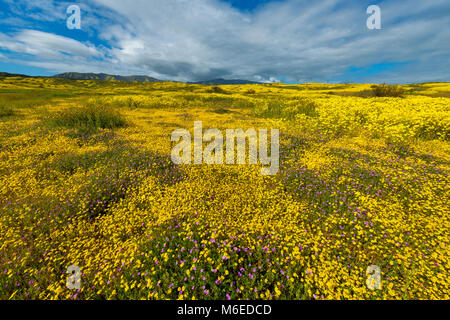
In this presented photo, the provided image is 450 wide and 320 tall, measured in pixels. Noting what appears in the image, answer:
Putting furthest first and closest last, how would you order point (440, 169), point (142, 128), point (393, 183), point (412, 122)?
point (142, 128) < point (412, 122) < point (440, 169) < point (393, 183)

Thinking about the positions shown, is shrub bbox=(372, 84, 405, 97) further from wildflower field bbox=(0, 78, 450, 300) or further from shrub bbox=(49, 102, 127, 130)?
shrub bbox=(49, 102, 127, 130)

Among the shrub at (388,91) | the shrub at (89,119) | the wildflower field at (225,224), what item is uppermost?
the shrub at (388,91)

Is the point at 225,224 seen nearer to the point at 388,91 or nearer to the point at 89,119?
the point at 89,119

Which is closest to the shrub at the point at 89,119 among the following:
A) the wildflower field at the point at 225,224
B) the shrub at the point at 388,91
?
the wildflower field at the point at 225,224

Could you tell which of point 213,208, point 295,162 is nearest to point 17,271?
point 213,208

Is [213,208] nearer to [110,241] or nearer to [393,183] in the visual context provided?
[110,241]

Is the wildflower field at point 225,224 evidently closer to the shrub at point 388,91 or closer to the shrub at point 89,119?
the shrub at point 89,119

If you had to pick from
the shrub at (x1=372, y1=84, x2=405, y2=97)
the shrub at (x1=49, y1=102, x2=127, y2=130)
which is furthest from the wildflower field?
the shrub at (x1=372, y1=84, x2=405, y2=97)

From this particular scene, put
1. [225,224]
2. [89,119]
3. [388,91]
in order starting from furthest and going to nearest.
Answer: [388,91] < [89,119] < [225,224]

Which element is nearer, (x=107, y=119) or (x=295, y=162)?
(x=295, y=162)

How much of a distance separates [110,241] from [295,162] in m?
7.42

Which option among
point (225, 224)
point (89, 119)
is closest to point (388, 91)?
point (225, 224)

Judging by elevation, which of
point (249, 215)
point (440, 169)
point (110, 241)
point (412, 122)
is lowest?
point (110, 241)
